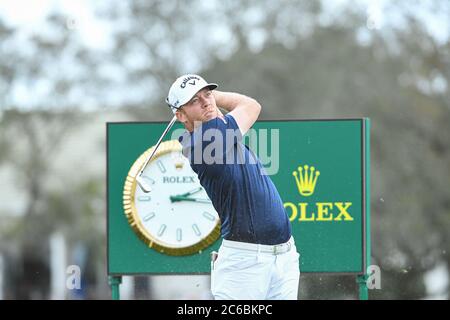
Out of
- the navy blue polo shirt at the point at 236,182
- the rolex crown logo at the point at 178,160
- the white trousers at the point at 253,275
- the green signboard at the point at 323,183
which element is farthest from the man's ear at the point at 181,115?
the rolex crown logo at the point at 178,160

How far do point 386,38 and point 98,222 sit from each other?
10289 mm

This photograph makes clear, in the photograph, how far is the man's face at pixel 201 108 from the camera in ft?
21.7

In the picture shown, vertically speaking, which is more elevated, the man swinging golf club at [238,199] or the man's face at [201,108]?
the man's face at [201,108]

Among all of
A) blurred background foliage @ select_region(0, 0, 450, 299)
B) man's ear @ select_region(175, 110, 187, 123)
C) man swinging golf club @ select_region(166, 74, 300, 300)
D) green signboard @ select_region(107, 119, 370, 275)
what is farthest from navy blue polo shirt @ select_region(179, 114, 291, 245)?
blurred background foliage @ select_region(0, 0, 450, 299)

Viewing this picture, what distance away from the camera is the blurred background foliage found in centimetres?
2478

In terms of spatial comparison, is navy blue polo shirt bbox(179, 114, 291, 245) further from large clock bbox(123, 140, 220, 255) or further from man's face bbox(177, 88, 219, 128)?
large clock bbox(123, 140, 220, 255)

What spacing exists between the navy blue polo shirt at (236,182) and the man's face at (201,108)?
0.22 feet

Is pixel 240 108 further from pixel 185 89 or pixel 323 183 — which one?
pixel 323 183

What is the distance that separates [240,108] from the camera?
6746 millimetres

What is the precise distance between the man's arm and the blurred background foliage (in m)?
15.1

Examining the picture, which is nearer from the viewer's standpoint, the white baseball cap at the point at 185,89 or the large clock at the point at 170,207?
the white baseball cap at the point at 185,89

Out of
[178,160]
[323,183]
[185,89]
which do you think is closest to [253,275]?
[185,89]

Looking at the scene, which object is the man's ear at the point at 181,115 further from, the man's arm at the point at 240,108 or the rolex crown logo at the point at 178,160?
the rolex crown logo at the point at 178,160
